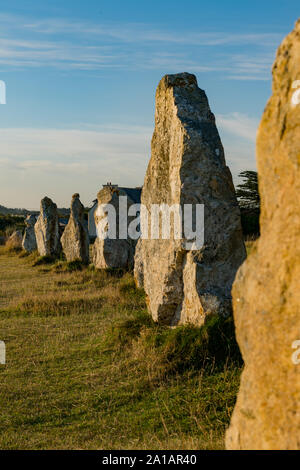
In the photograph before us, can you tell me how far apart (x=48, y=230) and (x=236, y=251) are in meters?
15.4

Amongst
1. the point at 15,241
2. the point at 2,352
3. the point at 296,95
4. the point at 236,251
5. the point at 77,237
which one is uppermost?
the point at 296,95

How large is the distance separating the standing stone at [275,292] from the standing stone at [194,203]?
13.5 feet

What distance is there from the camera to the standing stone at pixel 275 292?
265 cm

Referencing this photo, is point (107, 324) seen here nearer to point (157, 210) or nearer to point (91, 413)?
point (157, 210)

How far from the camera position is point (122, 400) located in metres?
5.93

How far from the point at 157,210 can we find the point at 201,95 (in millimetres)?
1908

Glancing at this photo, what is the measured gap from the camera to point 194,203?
7.37 m

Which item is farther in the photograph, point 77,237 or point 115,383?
point 77,237

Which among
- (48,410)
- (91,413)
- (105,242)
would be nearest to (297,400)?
(91,413)

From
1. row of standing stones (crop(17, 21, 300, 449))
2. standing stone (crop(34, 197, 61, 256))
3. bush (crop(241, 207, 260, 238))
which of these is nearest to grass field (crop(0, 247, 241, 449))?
row of standing stones (crop(17, 21, 300, 449))

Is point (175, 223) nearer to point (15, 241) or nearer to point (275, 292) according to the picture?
point (275, 292)

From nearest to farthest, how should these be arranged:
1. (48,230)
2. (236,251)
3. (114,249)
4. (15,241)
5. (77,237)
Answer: (236,251) < (114,249) < (77,237) < (48,230) < (15,241)

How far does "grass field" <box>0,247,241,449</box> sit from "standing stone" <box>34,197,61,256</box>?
39.3 feet

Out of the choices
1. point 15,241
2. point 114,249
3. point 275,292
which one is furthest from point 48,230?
point 275,292
